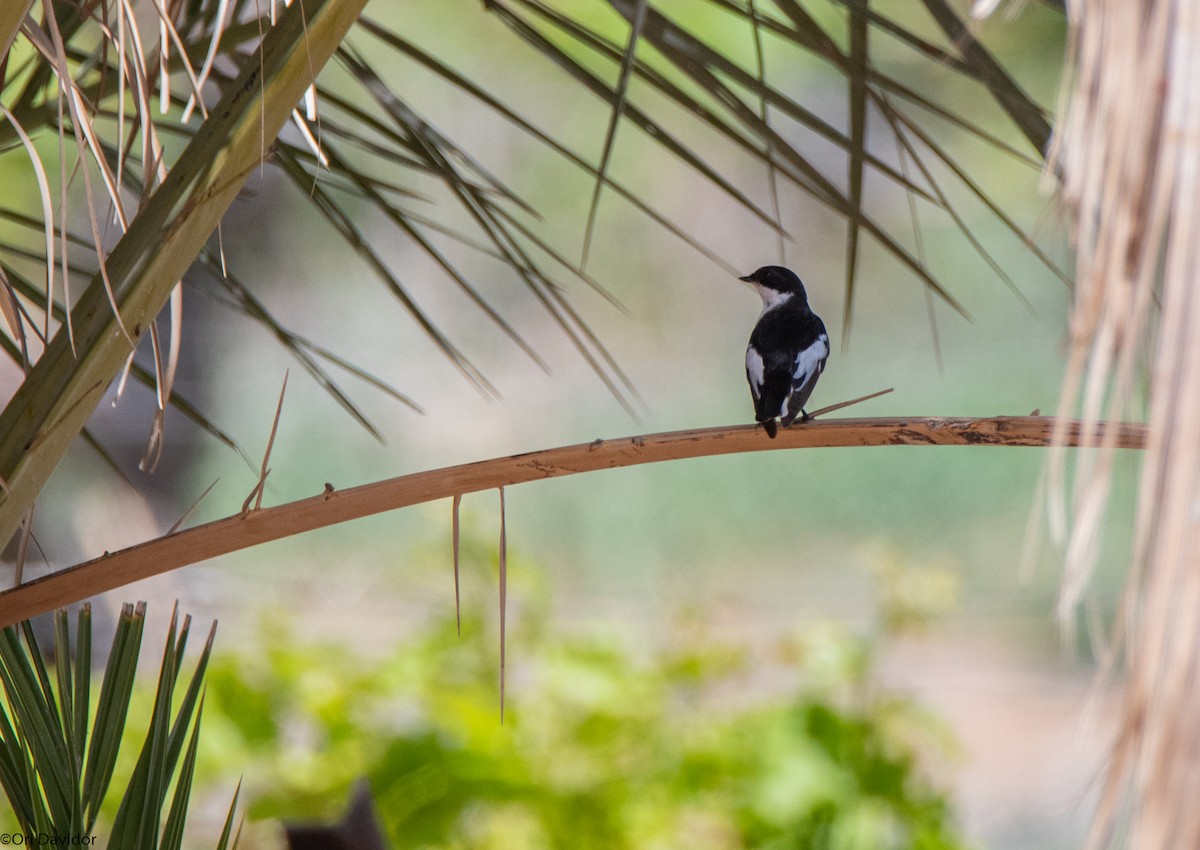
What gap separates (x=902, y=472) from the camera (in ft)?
21.6

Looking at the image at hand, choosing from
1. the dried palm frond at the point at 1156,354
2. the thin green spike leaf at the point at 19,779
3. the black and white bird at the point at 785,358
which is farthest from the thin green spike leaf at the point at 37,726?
the black and white bird at the point at 785,358

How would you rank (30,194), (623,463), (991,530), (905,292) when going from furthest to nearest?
(905,292) < (991,530) < (30,194) < (623,463)

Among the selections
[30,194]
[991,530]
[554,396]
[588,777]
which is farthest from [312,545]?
[588,777]

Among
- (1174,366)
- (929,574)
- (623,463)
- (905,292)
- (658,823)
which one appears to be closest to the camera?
(1174,366)

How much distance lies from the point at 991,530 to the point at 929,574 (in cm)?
367

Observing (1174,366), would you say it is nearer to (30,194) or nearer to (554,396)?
(30,194)

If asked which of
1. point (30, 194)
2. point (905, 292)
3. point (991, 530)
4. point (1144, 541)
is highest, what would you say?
point (905, 292)

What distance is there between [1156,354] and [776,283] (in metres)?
1.84

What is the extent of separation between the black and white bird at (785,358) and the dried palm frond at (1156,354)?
46.2 inches

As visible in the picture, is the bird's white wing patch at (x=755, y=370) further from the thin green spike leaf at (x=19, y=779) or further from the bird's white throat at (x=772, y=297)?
the thin green spike leaf at (x=19, y=779)

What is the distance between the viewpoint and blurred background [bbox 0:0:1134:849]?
2883 mm

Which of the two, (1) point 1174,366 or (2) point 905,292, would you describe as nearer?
(1) point 1174,366

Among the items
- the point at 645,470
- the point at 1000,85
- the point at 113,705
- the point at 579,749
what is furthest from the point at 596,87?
the point at 645,470

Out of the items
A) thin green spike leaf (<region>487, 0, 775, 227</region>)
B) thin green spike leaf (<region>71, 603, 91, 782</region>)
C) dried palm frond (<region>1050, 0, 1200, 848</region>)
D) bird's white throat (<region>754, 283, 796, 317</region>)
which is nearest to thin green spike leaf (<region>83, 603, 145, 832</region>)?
thin green spike leaf (<region>71, 603, 91, 782</region>)
